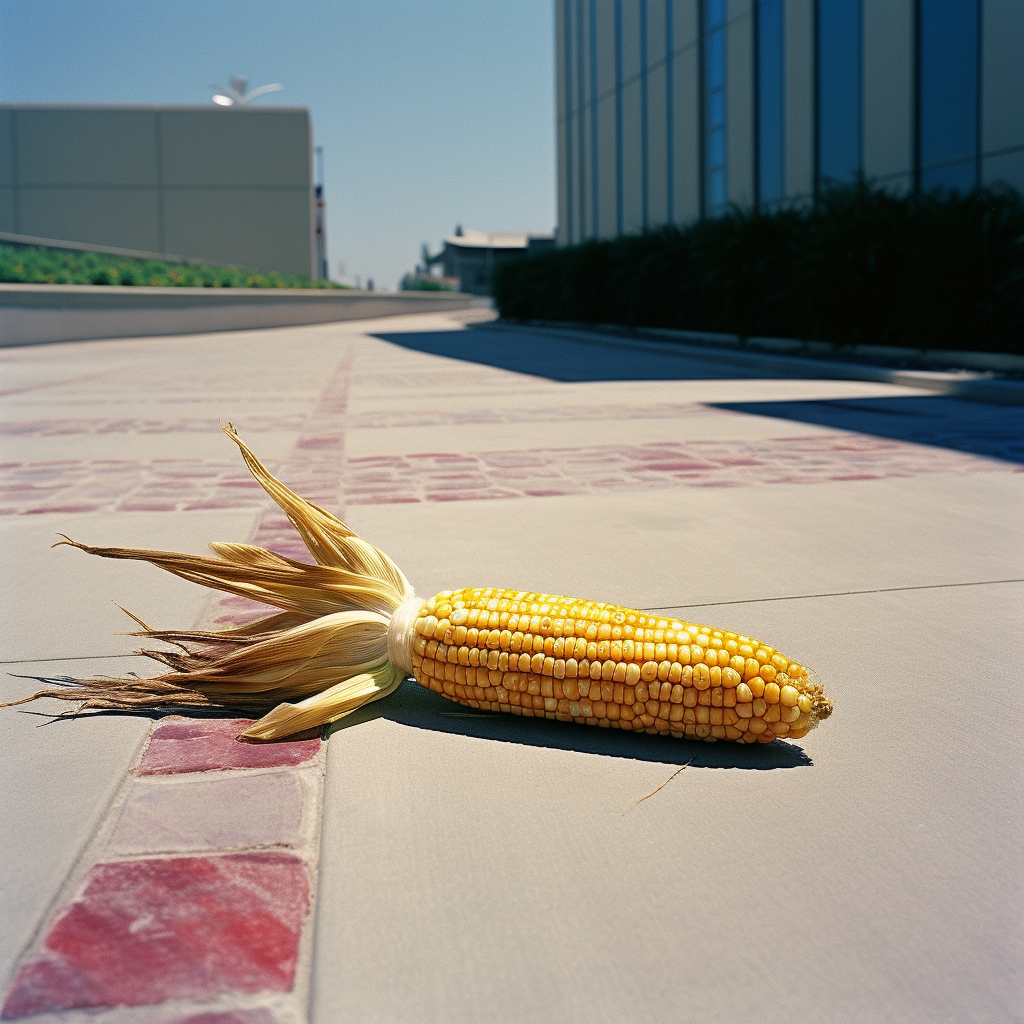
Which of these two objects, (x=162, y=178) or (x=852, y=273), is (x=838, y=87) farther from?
(x=162, y=178)

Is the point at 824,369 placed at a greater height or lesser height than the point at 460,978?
greater

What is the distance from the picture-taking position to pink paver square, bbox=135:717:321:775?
2.43 meters

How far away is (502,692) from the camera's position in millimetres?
2650

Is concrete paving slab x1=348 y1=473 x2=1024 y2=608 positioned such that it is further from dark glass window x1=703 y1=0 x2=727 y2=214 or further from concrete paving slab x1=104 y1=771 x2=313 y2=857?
dark glass window x1=703 y1=0 x2=727 y2=214

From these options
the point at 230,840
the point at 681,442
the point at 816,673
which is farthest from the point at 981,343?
the point at 230,840

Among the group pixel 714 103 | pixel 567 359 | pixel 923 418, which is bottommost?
pixel 923 418

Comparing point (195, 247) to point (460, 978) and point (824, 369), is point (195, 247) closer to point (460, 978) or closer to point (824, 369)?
point (824, 369)

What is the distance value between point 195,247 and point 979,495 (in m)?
43.0

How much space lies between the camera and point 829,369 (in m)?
13.9

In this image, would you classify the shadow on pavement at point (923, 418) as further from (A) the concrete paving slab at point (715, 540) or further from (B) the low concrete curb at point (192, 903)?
(B) the low concrete curb at point (192, 903)

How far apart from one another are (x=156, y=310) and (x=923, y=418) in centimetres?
2518

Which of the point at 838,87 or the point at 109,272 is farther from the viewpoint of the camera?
the point at 109,272

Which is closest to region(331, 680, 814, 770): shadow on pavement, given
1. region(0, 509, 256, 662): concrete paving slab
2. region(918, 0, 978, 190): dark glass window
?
region(0, 509, 256, 662): concrete paving slab

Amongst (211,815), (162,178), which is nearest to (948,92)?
(211,815)
